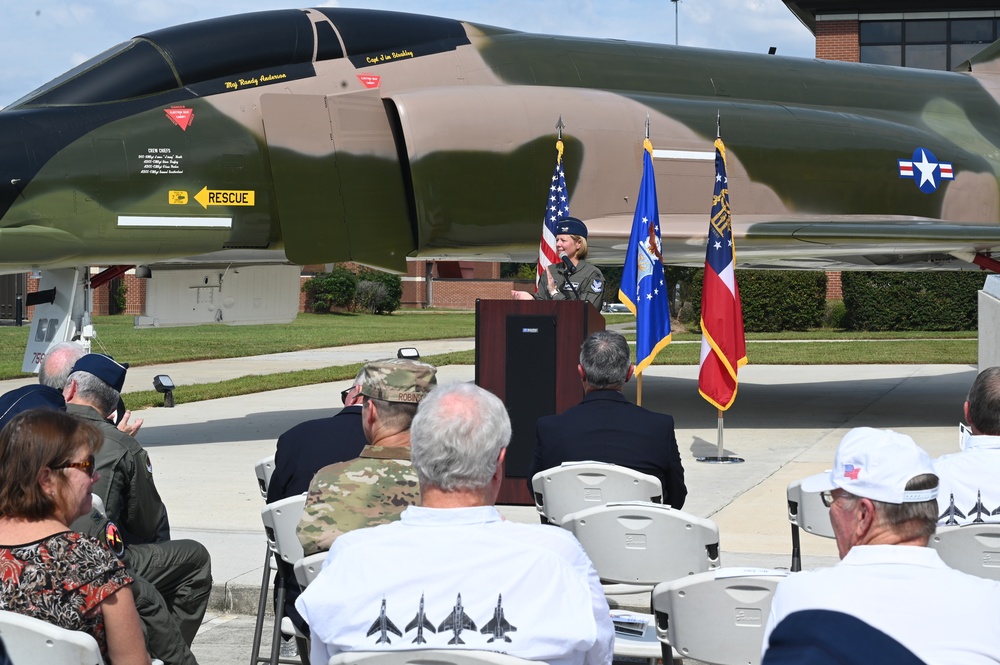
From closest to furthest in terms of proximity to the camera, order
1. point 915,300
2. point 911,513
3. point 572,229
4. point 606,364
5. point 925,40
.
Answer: point 911,513 < point 606,364 < point 572,229 < point 915,300 < point 925,40

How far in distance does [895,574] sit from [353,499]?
2088 millimetres

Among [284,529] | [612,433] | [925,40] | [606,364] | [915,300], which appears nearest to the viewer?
[284,529]

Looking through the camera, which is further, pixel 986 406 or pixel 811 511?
pixel 811 511

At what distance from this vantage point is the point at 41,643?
8.61 feet

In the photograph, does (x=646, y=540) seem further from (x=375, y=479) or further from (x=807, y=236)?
(x=807, y=236)

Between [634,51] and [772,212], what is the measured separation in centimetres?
259

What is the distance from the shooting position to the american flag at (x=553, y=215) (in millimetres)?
10156

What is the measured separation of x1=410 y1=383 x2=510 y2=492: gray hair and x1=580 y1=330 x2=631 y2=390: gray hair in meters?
2.85

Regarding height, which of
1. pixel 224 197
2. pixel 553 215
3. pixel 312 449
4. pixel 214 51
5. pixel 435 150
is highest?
pixel 214 51

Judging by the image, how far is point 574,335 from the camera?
8359 millimetres

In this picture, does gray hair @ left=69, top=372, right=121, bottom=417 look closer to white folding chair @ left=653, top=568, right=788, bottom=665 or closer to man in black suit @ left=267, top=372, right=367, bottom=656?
man in black suit @ left=267, top=372, right=367, bottom=656

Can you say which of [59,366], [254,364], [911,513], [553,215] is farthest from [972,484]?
[254,364]

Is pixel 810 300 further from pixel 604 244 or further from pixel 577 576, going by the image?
pixel 577 576

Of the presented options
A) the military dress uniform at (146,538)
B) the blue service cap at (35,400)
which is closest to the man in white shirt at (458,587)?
the military dress uniform at (146,538)
